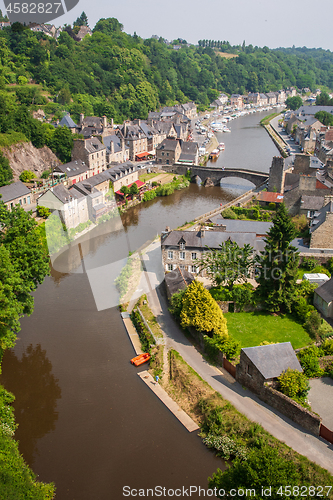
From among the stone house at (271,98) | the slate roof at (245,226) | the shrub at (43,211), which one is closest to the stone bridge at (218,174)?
the slate roof at (245,226)

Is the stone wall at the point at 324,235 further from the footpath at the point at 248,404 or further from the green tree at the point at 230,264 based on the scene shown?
the footpath at the point at 248,404

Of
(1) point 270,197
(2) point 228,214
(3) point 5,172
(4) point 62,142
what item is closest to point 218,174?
(1) point 270,197

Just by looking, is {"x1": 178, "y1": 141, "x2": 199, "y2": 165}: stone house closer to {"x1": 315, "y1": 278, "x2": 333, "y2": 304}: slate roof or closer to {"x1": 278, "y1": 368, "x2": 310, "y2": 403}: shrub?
{"x1": 315, "y1": 278, "x2": 333, "y2": 304}: slate roof

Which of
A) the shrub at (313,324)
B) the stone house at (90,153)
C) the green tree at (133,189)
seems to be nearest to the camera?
the shrub at (313,324)

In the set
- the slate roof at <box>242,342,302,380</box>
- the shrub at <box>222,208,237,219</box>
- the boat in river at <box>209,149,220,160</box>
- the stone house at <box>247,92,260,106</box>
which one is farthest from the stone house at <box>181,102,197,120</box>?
the slate roof at <box>242,342,302,380</box>

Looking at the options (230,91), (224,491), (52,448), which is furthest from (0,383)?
(230,91)
